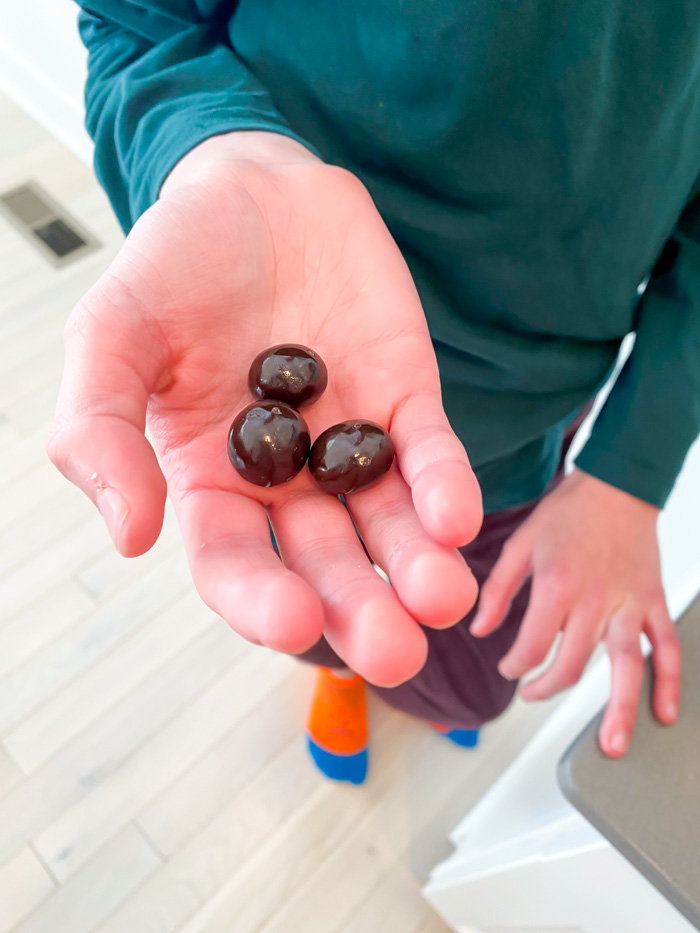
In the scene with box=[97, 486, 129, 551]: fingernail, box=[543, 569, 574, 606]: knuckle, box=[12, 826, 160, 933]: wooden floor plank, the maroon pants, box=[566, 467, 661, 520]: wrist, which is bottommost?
box=[12, 826, 160, 933]: wooden floor plank

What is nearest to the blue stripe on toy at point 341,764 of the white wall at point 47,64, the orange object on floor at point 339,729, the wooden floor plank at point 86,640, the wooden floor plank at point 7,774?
the orange object on floor at point 339,729

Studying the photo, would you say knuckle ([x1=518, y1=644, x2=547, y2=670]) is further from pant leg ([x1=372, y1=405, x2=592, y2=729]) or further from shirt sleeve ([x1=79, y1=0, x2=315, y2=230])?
shirt sleeve ([x1=79, y1=0, x2=315, y2=230])

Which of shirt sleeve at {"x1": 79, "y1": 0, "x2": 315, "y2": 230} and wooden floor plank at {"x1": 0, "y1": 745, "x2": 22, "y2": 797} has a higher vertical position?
shirt sleeve at {"x1": 79, "y1": 0, "x2": 315, "y2": 230}

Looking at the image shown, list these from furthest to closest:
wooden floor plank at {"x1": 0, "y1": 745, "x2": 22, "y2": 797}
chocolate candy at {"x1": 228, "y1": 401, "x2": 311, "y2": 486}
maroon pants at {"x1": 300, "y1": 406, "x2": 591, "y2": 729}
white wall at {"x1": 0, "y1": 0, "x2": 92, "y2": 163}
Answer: white wall at {"x1": 0, "y1": 0, "x2": 92, "y2": 163}, wooden floor plank at {"x1": 0, "y1": 745, "x2": 22, "y2": 797}, maroon pants at {"x1": 300, "y1": 406, "x2": 591, "y2": 729}, chocolate candy at {"x1": 228, "y1": 401, "x2": 311, "y2": 486}

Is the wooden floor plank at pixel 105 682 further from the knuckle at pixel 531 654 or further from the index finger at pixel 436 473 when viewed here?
the index finger at pixel 436 473

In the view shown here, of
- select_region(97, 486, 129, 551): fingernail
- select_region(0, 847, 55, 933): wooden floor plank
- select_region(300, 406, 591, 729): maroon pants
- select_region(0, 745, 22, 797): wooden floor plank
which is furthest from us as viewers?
select_region(0, 745, 22, 797): wooden floor plank

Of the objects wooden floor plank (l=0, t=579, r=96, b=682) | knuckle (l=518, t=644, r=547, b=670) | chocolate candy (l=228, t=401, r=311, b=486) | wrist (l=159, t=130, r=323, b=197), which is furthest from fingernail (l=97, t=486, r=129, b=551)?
wooden floor plank (l=0, t=579, r=96, b=682)

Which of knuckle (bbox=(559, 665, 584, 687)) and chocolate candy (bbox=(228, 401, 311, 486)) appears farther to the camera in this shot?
knuckle (bbox=(559, 665, 584, 687))

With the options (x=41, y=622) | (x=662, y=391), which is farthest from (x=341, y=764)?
(x=662, y=391)
